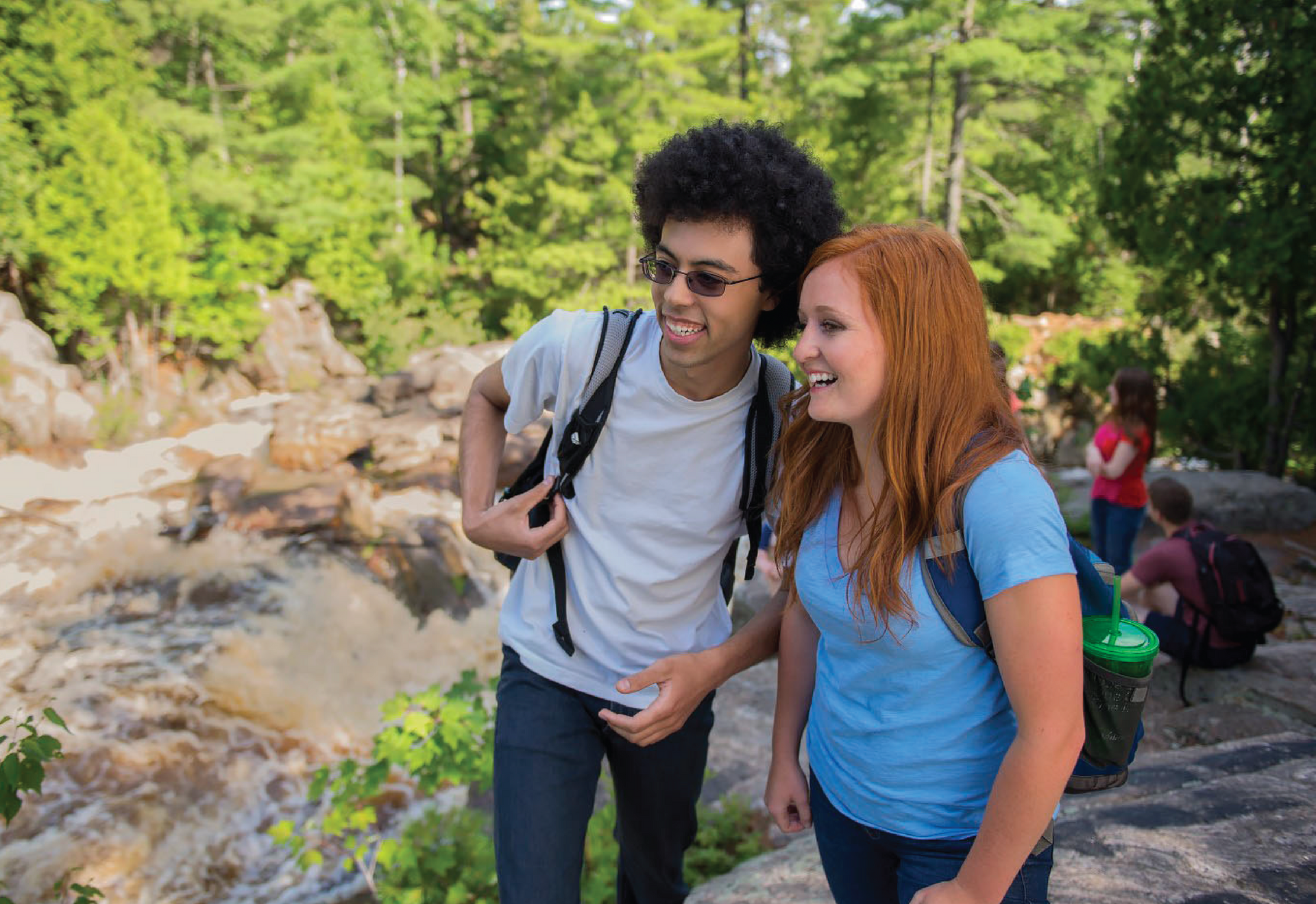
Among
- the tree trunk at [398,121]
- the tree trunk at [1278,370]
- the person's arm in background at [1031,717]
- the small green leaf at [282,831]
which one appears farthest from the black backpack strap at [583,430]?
the tree trunk at [398,121]

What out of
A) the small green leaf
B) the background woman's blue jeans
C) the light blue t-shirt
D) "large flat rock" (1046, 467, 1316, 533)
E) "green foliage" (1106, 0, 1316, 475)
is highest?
"green foliage" (1106, 0, 1316, 475)

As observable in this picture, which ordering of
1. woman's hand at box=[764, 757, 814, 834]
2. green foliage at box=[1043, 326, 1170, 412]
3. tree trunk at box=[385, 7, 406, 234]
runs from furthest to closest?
tree trunk at box=[385, 7, 406, 234] < green foliage at box=[1043, 326, 1170, 412] < woman's hand at box=[764, 757, 814, 834]

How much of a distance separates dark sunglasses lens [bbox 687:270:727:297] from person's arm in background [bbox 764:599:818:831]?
744 mm

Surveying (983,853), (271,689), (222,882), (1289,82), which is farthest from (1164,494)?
(271,689)

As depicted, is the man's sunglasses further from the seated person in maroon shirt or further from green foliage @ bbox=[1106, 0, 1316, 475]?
green foliage @ bbox=[1106, 0, 1316, 475]

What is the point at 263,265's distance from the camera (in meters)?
19.2

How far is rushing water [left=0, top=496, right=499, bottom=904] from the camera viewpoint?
529cm

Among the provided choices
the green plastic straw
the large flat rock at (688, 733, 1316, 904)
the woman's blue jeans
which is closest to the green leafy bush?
the large flat rock at (688, 733, 1316, 904)

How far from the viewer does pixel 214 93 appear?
20.3 metres

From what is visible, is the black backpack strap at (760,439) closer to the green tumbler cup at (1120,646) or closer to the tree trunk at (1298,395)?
the green tumbler cup at (1120,646)

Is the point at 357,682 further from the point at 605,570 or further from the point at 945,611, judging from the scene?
the point at 945,611

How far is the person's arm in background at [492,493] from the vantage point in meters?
2.13

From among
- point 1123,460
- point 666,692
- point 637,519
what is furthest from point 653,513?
point 1123,460

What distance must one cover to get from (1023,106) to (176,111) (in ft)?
60.1
